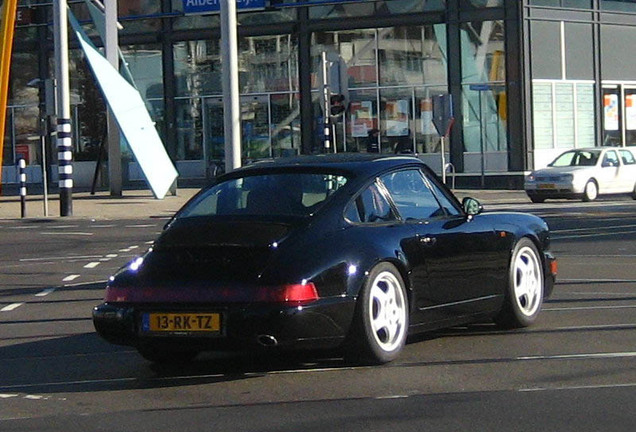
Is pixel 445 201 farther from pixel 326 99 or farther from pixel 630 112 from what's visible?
pixel 630 112

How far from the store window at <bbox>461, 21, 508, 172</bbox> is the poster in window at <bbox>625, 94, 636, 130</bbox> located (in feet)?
18.7

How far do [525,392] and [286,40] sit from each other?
37224mm

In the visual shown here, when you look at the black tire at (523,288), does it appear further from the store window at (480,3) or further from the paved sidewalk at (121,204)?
the store window at (480,3)

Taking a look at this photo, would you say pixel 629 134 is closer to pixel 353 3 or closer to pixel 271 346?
pixel 353 3

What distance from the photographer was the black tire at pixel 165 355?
8648 millimetres

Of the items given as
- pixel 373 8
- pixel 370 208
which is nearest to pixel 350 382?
pixel 370 208

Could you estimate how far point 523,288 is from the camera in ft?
33.0

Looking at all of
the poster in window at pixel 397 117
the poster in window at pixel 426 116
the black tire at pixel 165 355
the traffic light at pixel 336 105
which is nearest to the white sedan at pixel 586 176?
the traffic light at pixel 336 105

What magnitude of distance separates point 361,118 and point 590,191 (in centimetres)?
1231

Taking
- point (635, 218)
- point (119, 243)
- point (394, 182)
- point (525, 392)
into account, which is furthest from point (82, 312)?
point (635, 218)

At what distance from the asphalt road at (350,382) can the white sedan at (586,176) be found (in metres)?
19.5

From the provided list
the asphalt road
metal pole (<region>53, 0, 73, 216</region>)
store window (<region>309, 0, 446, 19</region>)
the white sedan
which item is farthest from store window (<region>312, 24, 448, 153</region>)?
the asphalt road

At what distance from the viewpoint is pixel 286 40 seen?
43875mm

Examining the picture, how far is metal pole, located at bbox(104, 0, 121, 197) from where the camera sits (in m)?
32.8
